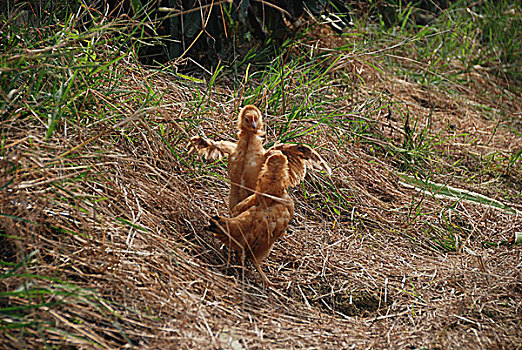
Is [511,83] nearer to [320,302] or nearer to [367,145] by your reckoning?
[367,145]

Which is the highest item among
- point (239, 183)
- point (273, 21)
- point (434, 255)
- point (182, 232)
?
point (273, 21)

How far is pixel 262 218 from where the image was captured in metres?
2.27

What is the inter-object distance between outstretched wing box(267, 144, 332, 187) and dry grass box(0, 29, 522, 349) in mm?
426

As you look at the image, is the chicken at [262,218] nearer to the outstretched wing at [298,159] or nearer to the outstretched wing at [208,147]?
the outstretched wing at [298,159]

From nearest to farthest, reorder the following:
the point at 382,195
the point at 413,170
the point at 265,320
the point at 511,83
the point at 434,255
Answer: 1. the point at 265,320
2. the point at 434,255
3. the point at 382,195
4. the point at 413,170
5. the point at 511,83

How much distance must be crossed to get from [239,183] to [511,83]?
3585mm

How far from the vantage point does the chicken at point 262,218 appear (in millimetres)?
2248

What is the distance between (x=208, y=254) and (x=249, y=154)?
1.56 ft

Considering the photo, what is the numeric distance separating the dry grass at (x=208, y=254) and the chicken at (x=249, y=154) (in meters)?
0.20

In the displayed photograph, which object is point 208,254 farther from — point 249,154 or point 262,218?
point 249,154

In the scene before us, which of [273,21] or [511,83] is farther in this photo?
[511,83]

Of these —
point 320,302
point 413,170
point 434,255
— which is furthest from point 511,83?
point 320,302

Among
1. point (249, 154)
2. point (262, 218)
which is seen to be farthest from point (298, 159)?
point (262, 218)

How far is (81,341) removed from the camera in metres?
1.68
